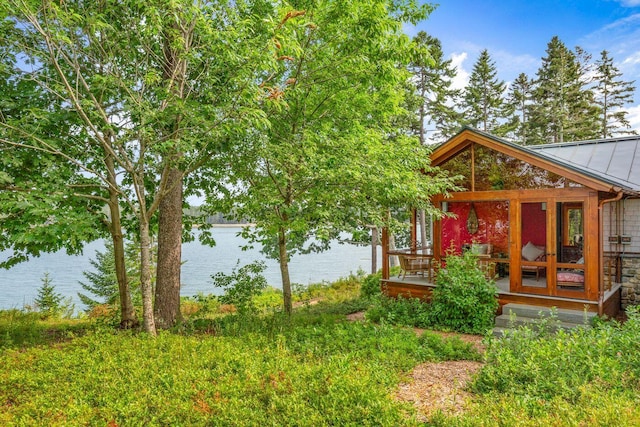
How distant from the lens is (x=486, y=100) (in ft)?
69.1

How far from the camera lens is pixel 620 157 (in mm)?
9875

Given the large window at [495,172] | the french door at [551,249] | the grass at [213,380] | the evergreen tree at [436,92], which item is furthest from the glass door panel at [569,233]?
the evergreen tree at [436,92]

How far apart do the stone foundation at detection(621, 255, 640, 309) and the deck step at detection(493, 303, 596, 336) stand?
9.65ft

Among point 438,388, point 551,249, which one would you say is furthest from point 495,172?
point 438,388

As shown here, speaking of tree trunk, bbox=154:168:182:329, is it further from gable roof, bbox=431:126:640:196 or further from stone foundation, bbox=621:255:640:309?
stone foundation, bbox=621:255:640:309

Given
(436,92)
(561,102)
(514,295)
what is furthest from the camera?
(561,102)

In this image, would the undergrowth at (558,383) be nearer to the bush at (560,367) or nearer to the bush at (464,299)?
the bush at (560,367)

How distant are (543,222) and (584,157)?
217 centimetres

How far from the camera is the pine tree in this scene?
24.2 meters

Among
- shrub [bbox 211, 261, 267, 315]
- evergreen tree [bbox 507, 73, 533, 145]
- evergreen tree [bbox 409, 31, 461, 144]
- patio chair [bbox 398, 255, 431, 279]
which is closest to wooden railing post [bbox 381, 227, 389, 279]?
patio chair [bbox 398, 255, 431, 279]

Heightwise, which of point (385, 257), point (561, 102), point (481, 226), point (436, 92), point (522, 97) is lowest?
point (385, 257)

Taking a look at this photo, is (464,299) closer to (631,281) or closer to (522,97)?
(631,281)

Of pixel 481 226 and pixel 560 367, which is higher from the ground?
pixel 481 226

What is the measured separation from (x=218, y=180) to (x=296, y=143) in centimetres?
210
